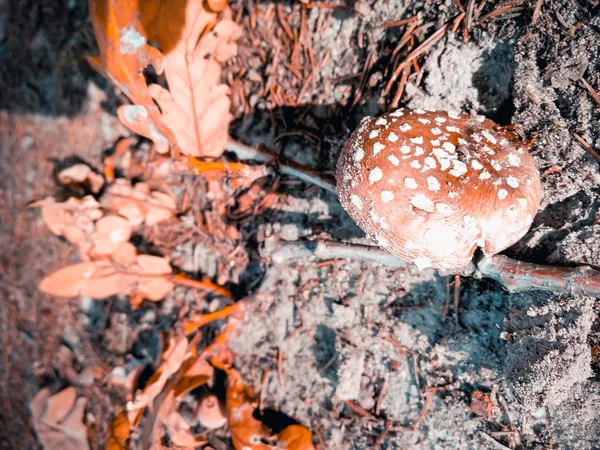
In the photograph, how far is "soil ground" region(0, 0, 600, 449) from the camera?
167cm

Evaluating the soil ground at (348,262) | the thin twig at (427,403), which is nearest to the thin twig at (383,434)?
the soil ground at (348,262)

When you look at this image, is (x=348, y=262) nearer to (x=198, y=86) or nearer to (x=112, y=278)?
(x=198, y=86)

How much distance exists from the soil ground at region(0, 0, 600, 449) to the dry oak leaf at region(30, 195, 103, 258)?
315 mm

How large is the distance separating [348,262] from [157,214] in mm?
1145

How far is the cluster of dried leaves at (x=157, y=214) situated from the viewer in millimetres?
1748

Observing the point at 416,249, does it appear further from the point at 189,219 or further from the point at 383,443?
the point at 189,219

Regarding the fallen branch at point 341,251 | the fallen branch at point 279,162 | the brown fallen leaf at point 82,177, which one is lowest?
the fallen branch at point 341,251

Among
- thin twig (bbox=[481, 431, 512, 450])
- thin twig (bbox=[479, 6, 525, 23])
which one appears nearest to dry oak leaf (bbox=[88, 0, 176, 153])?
thin twig (bbox=[479, 6, 525, 23])

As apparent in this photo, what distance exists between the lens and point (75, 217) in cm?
235

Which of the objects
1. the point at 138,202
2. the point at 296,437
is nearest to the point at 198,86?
the point at 138,202

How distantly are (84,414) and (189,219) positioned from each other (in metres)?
1.57

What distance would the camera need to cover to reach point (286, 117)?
7.46ft

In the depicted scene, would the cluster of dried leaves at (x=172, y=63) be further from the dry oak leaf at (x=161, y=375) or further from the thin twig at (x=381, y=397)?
the thin twig at (x=381, y=397)

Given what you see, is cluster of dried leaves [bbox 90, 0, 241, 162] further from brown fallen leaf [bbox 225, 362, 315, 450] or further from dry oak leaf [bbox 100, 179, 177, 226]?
brown fallen leaf [bbox 225, 362, 315, 450]
